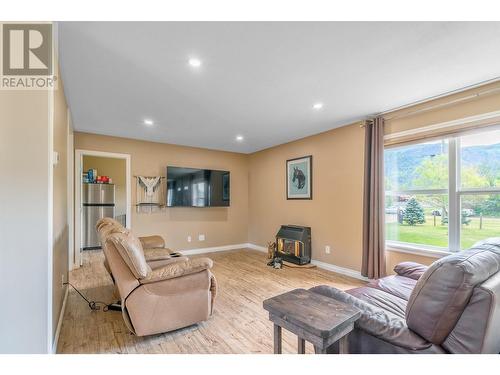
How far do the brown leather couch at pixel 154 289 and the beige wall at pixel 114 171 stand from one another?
475cm

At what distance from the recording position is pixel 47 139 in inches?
63.6

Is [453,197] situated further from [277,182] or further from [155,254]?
[155,254]

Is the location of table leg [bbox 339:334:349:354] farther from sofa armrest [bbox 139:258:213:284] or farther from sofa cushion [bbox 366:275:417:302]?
sofa armrest [bbox 139:258:213:284]

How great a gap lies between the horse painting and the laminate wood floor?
1.64 meters

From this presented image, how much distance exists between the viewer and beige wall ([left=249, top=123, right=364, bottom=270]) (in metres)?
3.80

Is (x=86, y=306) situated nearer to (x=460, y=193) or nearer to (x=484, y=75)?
(x=460, y=193)

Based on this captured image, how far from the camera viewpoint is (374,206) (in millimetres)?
3420

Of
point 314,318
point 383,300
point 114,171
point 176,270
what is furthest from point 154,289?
point 114,171

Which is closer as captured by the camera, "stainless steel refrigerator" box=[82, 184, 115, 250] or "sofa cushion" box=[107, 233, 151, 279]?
"sofa cushion" box=[107, 233, 151, 279]

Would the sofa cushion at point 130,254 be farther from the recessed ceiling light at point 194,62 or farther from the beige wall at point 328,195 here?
the beige wall at point 328,195

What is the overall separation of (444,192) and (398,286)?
1.61 metres

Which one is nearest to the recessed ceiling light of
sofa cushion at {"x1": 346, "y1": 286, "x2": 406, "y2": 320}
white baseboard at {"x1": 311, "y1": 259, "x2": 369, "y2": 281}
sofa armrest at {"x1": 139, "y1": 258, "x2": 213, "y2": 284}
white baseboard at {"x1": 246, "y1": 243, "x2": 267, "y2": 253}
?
sofa armrest at {"x1": 139, "y1": 258, "x2": 213, "y2": 284}
